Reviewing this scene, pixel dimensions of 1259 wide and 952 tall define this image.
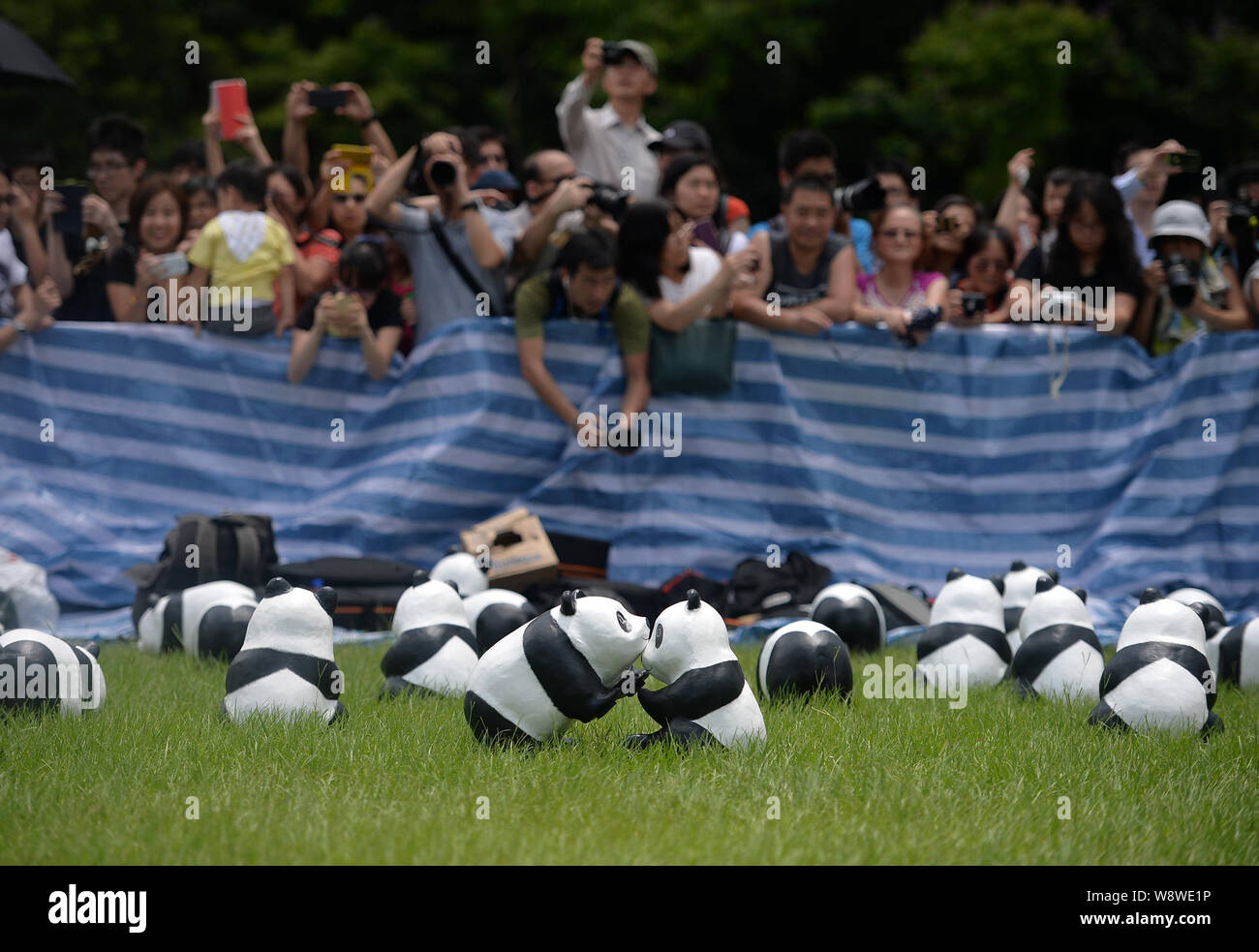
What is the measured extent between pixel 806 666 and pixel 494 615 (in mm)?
1295

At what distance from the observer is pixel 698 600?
4.05 m

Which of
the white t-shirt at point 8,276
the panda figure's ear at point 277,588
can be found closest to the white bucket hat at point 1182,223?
the panda figure's ear at point 277,588

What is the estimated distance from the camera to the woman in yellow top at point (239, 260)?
7773 millimetres

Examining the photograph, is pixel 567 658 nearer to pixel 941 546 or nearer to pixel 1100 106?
pixel 941 546

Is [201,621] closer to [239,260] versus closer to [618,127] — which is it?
[239,260]

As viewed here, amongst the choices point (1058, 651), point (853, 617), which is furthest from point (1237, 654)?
point (853, 617)

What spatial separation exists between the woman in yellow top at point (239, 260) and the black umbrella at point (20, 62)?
2.15m

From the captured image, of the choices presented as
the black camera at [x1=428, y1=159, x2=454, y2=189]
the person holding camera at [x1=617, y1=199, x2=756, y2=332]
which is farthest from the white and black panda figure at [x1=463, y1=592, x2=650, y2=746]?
the black camera at [x1=428, y1=159, x2=454, y2=189]

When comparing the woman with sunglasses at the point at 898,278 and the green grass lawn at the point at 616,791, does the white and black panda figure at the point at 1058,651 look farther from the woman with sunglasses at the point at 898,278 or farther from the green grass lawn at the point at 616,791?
the woman with sunglasses at the point at 898,278

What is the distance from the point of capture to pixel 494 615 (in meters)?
5.43

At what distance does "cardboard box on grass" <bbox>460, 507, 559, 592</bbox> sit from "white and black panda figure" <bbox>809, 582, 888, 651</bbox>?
62.7 inches

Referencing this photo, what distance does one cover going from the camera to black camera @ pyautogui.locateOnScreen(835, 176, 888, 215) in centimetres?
823
